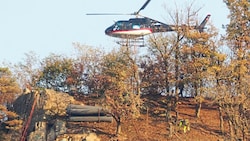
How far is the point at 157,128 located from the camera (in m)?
25.9

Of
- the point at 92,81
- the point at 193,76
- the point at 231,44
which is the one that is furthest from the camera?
the point at 92,81

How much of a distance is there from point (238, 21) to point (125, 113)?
7.68 metres

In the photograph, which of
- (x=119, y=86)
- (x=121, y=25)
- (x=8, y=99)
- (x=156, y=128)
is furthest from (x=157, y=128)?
(x=121, y=25)

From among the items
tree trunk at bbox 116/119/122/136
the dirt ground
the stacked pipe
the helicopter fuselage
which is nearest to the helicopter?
the helicopter fuselage

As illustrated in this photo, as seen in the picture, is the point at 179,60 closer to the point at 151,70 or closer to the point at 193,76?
the point at 193,76

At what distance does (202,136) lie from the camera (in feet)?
81.9

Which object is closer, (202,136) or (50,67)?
(202,136)

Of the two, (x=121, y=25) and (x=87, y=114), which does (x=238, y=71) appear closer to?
(x=87, y=114)

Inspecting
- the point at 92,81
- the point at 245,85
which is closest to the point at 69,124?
the point at 92,81

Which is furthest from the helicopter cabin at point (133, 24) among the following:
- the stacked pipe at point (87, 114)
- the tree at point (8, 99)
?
the stacked pipe at point (87, 114)

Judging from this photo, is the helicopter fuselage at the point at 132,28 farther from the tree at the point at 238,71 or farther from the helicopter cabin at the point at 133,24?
the tree at the point at 238,71

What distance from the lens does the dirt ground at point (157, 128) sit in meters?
24.5

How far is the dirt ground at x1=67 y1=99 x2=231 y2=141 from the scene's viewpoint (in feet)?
80.3

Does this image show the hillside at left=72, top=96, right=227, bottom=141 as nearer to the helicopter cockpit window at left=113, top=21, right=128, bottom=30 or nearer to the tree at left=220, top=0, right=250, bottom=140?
the tree at left=220, top=0, right=250, bottom=140
